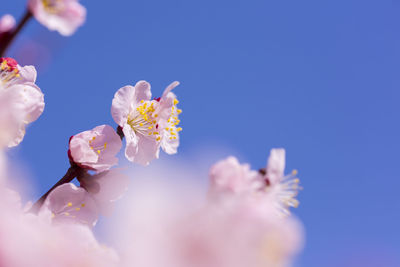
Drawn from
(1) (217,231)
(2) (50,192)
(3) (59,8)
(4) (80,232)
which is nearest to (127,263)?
(1) (217,231)

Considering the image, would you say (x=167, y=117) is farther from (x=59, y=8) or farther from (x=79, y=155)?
(x=59, y=8)

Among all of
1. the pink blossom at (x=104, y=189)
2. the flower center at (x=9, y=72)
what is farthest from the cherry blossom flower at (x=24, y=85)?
the pink blossom at (x=104, y=189)

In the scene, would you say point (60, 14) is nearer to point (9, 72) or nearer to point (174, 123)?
point (9, 72)

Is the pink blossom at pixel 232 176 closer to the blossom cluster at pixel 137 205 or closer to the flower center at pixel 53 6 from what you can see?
the blossom cluster at pixel 137 205

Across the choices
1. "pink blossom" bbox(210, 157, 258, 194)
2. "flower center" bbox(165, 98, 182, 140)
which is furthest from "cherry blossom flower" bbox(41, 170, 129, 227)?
"pink blossom" bbox(210, 157, 258, 194)

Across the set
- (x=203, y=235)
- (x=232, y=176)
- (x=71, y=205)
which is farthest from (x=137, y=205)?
(x=71, y=205)
